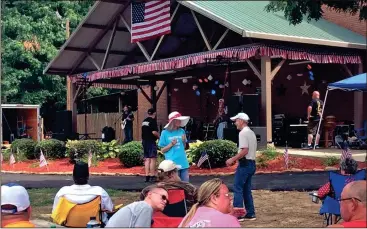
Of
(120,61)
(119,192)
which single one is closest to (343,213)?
(119,192)

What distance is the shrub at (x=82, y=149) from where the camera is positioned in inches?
701

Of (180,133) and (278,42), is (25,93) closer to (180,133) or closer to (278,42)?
(278,42)

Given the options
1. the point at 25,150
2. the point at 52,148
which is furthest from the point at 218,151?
the point at 25,150

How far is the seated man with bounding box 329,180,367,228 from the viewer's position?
358 centimetres

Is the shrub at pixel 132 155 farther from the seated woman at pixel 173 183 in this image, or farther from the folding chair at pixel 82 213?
the folding chair at pixel 82 213

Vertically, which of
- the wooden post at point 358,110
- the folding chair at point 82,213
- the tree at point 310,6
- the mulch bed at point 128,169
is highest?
the tree at point 310,6

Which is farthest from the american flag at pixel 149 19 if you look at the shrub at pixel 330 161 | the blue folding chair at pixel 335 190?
the blue folding chair at pixel 335 190

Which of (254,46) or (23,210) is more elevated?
(254,46)

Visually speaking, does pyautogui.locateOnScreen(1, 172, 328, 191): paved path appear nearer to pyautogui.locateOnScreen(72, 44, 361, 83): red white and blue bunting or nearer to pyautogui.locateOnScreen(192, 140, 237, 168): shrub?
pyautogui.locateOnScreen(192, 140, 237, 168): shrub

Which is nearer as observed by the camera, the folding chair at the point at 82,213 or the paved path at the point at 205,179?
the folding chair at the point at 82,213

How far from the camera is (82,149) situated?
58.6 feet

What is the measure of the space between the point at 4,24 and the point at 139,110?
9004mm

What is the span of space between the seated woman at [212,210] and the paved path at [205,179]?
650 cm

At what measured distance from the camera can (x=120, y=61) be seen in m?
25.0
